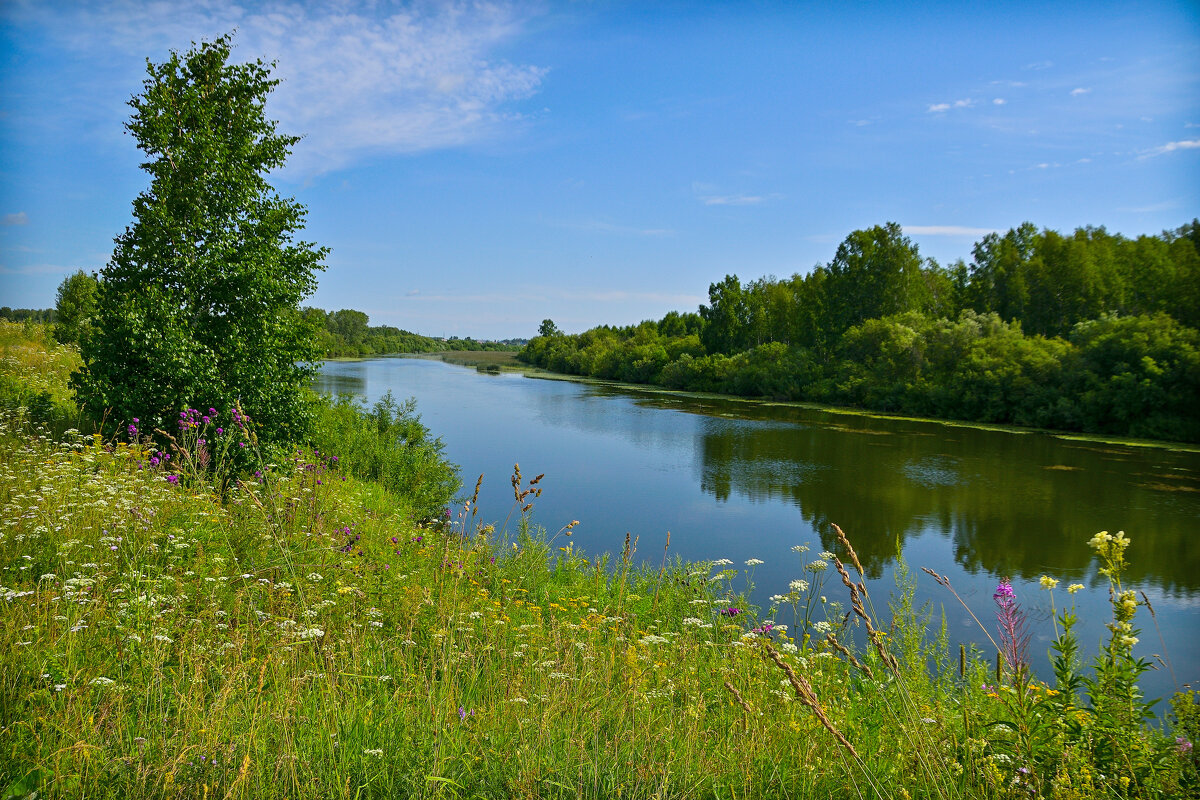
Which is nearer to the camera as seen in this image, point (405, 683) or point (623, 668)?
point (405, 683)

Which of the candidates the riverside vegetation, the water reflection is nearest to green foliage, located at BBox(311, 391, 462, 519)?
the water reflection

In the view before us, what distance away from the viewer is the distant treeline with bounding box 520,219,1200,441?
24547 millimetres

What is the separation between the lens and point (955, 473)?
18.1 meters

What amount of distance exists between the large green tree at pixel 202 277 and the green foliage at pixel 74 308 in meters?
15.5

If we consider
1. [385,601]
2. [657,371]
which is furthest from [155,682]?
[657,371]

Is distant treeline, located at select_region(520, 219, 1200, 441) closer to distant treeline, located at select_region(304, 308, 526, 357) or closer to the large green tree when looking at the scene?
the large green tree

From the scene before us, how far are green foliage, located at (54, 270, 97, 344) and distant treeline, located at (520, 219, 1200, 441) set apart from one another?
36.2m

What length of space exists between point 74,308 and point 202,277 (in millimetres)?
23777

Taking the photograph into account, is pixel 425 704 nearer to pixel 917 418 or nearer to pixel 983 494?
pixel 983 494

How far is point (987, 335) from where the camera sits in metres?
34.6

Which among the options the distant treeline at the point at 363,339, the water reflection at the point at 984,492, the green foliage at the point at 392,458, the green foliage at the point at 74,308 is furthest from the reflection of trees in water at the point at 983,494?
the distant treeline at the point at 363,339

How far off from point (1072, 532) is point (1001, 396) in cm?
1938

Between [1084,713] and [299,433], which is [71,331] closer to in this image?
[299,433]

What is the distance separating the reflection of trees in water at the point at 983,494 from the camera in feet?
36.9
